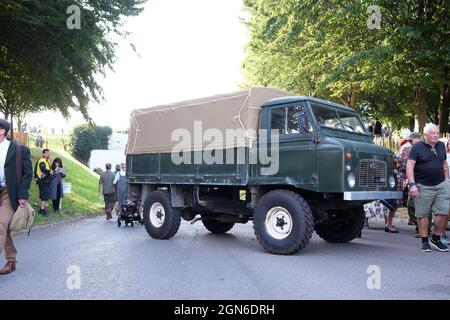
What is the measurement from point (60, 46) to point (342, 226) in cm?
946

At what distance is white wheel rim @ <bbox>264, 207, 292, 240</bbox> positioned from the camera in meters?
7.57

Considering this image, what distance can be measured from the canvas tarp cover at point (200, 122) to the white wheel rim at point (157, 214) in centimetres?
119

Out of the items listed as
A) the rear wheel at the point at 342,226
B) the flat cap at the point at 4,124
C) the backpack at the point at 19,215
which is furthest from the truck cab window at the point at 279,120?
the flat cap at the point at 4,124

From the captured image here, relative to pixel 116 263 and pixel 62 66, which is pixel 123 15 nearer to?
pixel 62 66

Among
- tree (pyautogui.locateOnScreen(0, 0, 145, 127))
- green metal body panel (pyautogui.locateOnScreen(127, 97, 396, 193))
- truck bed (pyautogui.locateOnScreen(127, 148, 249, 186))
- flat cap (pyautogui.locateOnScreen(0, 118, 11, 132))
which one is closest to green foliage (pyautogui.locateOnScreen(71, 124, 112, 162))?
tree (pyautogui.locateOnScreen(0, 0, 145, 127))

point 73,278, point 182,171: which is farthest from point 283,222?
point 73,278

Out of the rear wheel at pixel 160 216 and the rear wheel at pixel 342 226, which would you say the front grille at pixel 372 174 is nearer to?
the rear wheel at pixel 342 226

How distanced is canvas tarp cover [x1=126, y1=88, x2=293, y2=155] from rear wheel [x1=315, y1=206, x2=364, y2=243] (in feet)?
7.08

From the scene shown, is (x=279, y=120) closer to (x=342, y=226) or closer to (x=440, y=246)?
(x=342, y=226)

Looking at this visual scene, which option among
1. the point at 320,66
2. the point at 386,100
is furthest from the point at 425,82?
the point at 386,100

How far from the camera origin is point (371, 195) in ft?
24.6

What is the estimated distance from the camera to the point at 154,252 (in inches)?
320

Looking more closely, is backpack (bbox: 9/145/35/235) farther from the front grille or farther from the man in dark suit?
the front grille

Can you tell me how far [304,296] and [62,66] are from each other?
1102cm
